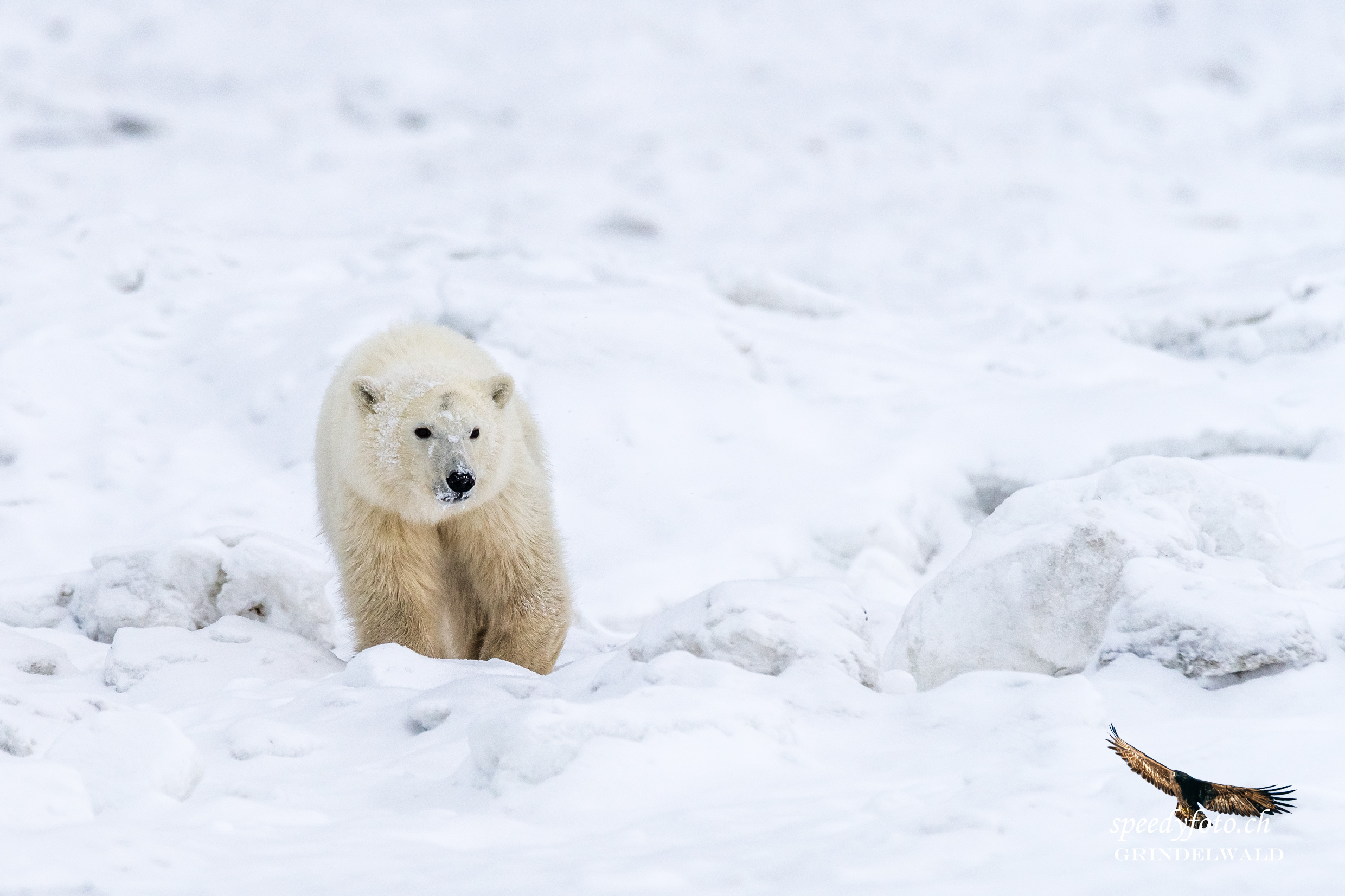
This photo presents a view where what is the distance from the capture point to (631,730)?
2568 millimetres

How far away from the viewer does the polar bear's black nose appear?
4.21m

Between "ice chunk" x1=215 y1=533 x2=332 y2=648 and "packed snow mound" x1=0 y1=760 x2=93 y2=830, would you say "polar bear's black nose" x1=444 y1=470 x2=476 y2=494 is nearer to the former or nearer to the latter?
"ice chunk" x1=215 y1=533 x2=332 y2=648

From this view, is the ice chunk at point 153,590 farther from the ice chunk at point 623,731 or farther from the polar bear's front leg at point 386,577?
the ice chunk at point 623,731

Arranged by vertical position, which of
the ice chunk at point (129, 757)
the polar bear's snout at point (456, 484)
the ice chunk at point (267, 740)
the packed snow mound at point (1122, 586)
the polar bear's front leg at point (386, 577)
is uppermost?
the packed snow mound at point (1122, 586)

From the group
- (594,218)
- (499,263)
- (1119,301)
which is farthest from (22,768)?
(594,218)

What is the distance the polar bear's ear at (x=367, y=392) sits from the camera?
14.6 feet

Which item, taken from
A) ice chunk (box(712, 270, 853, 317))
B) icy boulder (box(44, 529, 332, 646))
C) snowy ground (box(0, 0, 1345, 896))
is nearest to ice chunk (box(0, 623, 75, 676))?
snowy ground (box(0, 0, 1345, 896))

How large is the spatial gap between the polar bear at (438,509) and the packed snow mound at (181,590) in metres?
0.31

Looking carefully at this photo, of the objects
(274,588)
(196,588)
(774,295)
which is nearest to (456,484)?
(274,588)

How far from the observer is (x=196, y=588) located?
494 centimetres

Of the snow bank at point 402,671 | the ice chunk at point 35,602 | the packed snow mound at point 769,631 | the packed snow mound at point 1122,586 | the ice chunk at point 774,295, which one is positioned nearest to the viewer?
the packed snow mound at point 1122,586

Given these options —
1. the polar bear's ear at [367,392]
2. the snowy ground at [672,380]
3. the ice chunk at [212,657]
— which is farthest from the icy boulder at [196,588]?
the polar bear's ear at [367,392]

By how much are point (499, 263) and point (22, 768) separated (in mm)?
7590

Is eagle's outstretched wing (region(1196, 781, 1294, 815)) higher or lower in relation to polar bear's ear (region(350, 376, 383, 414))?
higher
